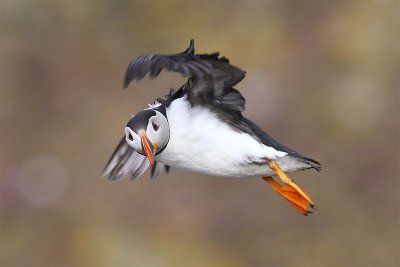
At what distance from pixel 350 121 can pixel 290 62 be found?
5.01 feet

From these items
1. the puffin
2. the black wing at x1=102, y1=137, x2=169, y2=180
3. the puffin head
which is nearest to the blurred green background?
the black wing at x1=102, y1=137, x2=169, y2=180

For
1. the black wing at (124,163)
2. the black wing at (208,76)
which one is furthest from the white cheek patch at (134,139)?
the black wing at (124,163)

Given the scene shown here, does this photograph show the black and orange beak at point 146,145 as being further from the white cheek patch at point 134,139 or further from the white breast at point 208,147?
the white breast at point 208,147

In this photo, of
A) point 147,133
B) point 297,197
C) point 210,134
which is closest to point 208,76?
point 210,134

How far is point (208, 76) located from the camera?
19.8ft

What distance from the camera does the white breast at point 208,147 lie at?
19.6 feet

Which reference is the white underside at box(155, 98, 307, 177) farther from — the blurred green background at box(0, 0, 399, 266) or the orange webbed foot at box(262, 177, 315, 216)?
the blurred green background at box(0, 0, 399, 266)

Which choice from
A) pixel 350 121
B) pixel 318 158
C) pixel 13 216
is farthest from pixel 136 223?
pixel 350 121

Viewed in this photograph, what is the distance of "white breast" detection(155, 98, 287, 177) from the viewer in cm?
597

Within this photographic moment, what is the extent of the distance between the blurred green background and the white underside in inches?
232

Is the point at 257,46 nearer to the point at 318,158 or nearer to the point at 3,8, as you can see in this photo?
the point at 318,158

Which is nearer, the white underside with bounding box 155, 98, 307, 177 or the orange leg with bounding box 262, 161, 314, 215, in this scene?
the white underside with bounding box 155, 98, 307, 177

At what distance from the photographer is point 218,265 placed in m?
11.8

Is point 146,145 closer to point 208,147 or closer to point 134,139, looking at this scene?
point 134,139
